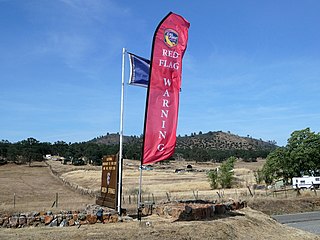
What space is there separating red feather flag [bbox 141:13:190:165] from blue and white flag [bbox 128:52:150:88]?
4.28ft

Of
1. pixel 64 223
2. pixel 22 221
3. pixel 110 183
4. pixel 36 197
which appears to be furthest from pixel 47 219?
pixel 36 197

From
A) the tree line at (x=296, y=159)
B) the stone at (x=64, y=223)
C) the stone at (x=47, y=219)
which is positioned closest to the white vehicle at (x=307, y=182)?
the tree line at (x=296, y=159)

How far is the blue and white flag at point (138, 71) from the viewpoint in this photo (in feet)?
52.2

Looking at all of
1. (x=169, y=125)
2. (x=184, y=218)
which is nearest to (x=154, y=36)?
(x=169, y=125)

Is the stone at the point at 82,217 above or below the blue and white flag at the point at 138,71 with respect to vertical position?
below

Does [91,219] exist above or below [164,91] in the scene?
below

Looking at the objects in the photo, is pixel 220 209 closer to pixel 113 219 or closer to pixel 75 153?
pixel 113 219

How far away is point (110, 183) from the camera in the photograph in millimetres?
16469

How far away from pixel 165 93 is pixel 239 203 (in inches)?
348

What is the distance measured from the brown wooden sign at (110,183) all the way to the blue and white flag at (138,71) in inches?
128

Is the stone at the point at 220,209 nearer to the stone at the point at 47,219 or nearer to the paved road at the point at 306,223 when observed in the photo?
the paved road at the point at 306,223

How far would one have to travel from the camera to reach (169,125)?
14.8 m

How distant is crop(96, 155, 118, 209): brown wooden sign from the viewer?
52.2 feet

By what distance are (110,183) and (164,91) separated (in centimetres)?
475
